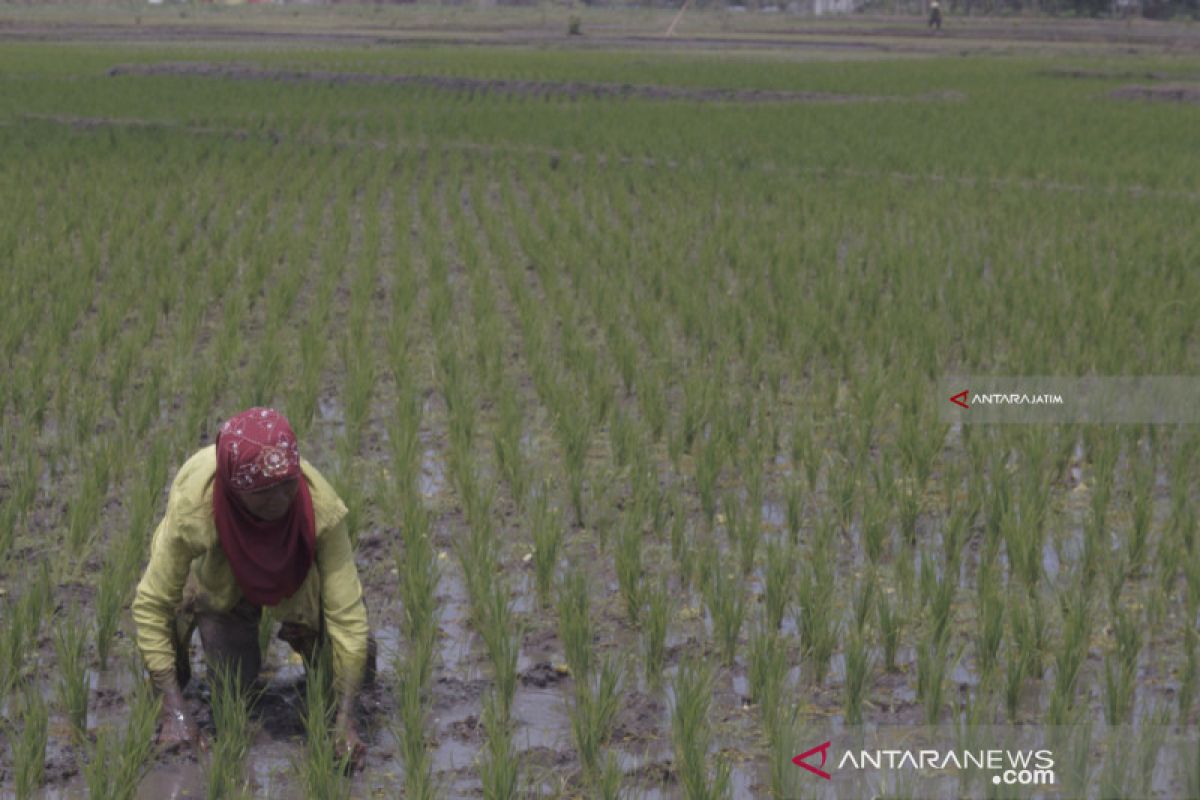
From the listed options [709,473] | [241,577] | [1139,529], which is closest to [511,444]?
[709,473]

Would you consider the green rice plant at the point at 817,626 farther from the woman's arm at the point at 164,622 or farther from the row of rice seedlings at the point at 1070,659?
the woman's arm at the point at 164,622

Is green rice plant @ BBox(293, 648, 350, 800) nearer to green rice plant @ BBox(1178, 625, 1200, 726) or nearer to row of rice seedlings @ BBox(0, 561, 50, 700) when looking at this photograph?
row of rice seedlings @ BBox(0, 561, 50, 700)

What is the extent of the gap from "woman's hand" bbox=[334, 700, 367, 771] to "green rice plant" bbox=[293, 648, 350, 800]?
1 cm

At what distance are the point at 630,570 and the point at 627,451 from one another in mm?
1133

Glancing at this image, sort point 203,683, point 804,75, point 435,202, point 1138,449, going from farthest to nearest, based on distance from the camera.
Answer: point 804,75 → point 435,202 → point 1138,449 → point 203,683

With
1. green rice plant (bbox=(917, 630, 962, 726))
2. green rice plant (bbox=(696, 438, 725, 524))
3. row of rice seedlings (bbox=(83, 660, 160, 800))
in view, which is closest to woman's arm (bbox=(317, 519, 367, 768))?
row of rice seedlings (bbox=(83, 660, 160, 800))

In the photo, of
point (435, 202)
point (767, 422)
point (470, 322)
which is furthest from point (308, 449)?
point (435, 202)

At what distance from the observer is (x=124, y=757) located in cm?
274

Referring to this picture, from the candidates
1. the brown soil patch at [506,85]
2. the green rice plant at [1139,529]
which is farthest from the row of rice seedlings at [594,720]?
the brown soil patch at [506,85]

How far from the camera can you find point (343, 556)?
301cm

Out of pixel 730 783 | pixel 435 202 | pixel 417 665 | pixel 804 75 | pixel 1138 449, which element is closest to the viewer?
pixel 730 783

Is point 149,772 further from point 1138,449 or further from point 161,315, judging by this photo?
point 161,315

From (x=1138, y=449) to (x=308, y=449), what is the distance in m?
2.49

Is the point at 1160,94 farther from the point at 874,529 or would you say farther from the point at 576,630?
the point at 576,630
